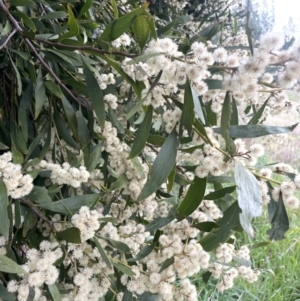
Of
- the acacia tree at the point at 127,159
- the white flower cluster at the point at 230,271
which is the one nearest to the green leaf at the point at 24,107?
the acacia tree at the point at 127,159

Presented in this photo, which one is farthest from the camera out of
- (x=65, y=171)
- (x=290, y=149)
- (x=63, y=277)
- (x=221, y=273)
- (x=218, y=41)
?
(x=290, y=149)

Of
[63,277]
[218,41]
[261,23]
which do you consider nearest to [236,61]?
[63,277]

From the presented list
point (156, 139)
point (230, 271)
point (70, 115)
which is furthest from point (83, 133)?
point (230, 271)

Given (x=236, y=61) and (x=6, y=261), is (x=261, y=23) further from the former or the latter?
(x=6, y=261)

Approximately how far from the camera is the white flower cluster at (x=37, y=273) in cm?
63

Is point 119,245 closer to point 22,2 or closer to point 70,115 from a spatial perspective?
point 70,115

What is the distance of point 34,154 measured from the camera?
2.74ft

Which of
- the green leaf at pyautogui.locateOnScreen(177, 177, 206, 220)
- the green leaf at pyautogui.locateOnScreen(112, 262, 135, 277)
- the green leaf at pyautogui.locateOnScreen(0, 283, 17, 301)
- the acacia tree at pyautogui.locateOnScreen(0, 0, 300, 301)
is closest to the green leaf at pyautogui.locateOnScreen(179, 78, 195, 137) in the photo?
the acacia tree at pyautogui.locateOnScreen(0, 0, 300, 301)

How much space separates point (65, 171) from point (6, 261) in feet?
0.61

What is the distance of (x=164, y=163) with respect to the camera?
65 cm

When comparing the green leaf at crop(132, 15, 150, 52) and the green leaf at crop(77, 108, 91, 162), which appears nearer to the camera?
the green leaf at crop(132, 15, 150, 52)

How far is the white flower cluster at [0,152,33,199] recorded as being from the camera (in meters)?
0.59

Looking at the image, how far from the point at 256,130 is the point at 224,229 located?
20 centimetres

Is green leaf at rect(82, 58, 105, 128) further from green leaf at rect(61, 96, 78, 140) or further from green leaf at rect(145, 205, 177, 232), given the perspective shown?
green leaf at rect(145, 205, 177, 232)
